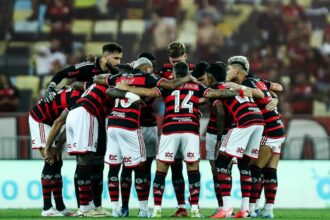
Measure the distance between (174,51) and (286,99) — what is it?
34.8 feet

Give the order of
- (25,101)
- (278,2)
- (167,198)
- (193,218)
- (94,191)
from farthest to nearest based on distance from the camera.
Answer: (278,2) < (25,101) < (167,198) < (94,191) < (193,218)

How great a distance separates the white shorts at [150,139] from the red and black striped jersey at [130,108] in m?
0.72

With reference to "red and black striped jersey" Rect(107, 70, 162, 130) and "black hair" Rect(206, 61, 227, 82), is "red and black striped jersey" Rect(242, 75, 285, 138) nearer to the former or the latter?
"black hair" Rect(206, 61, 227, 82)

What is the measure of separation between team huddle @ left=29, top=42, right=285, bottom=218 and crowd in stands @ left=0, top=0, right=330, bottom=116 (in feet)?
33.3

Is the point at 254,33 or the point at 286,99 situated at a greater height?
the point at 254,33

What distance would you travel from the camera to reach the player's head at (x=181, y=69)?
43.0 feet

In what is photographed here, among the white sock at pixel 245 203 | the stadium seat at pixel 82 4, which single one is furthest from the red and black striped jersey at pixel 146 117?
the stadium seat at pixel 82 4

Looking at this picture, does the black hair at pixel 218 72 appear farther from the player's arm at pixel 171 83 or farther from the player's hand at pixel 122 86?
the player's hand at pixel 122 86

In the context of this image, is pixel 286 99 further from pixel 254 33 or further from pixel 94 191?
pixel 94 191

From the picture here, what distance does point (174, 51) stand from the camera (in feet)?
44.7

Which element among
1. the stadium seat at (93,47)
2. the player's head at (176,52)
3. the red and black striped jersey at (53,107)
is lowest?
the red and black striped jersey at (53,107)

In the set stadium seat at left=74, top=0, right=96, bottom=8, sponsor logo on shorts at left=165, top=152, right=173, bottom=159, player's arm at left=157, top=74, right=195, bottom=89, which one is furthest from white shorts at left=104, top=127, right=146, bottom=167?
stadium seat at left=74, top=0, right=96, bottom=8

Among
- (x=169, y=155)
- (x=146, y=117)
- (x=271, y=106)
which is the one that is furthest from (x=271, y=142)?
(x=146, y=117)

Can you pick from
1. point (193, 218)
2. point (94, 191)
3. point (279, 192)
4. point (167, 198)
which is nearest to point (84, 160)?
point (94, 191)
